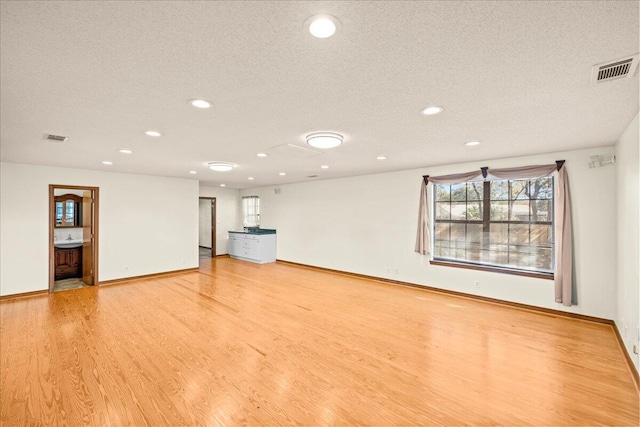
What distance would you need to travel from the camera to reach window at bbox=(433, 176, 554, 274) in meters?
4.39

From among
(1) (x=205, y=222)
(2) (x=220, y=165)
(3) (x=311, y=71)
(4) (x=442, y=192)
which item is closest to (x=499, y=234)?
(4) (x=442, y=192)

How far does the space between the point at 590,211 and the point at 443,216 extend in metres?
2.05

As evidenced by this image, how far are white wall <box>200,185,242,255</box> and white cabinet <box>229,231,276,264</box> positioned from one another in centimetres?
62

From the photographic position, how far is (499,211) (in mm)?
4762

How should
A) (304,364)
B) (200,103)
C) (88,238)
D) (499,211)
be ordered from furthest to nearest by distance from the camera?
(88,238)
(499,211)
(304,364)
(200,103)

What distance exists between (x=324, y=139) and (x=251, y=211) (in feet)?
23.6

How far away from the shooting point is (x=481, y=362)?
2818 mm

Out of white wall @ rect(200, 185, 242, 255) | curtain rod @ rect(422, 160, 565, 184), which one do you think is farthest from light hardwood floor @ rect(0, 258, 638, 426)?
white wall @ rect(200, 185, 242, 255)

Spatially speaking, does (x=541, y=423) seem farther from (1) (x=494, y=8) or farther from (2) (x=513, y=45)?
(1) (x=494, y=8)

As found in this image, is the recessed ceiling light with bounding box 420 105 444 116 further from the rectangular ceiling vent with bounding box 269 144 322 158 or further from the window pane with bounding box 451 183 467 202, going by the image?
the window pane with bounding box 451 183 467 202

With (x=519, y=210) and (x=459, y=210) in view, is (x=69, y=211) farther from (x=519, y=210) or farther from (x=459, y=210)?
(x=519, y=210)

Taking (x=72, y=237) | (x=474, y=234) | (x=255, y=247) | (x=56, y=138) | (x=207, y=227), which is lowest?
Answer: (x=255, y=247)

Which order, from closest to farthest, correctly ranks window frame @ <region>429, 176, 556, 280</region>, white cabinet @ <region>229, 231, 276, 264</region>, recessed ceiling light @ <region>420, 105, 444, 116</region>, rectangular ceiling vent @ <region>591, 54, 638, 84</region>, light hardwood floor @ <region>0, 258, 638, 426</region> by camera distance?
rectangular ceiling vent @ <region>591, 54, 638, 84</region>
light hardwood floor @ <region>0, 258, 638, 426</region>
recessed ceiling light @ <region>420, 105, 444, 116</region>
window frame @ <region>429, 176, 556, 280</region>
white cabinet @ <region>229, 231, 276, 264</region>

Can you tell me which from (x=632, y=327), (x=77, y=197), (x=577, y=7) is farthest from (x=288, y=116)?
(x=77, y=197)
